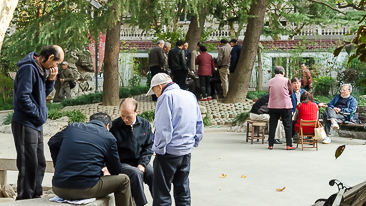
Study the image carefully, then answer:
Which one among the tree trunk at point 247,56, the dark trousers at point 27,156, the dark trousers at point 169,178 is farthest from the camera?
the tree trunk at point 247,56

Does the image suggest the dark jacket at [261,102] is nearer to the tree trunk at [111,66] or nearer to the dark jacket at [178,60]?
the dark jacket at [178,60]

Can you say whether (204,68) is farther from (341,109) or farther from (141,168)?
(141,168)

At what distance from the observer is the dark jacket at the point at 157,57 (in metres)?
18.4

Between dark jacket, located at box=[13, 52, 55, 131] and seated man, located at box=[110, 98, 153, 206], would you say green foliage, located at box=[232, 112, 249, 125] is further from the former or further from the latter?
dark jacket, located at box=[13, 52, 55, 131]

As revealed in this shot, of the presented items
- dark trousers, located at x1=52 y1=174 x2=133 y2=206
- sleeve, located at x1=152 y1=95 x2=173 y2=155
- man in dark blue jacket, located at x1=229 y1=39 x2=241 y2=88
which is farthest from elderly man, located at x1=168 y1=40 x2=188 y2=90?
dark trousers, located at x1=52 y1=174 x2=133 y2=206

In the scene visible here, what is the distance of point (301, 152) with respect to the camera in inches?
484

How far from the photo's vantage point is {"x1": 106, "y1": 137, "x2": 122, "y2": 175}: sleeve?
5.87 m

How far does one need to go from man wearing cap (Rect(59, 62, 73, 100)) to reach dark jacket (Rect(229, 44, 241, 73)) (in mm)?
6555

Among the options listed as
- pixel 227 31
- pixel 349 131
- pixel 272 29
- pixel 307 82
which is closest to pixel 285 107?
pixel 349 131

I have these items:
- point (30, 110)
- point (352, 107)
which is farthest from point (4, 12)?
point (352, 107)

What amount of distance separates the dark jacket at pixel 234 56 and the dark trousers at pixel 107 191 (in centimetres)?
1347

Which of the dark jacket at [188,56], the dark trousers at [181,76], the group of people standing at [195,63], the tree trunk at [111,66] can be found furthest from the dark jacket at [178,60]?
the tree trunk at [111,66]

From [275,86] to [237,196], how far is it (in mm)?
4547

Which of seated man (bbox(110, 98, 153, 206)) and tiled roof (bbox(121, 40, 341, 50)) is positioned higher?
tiled roof (bbox(121, 40, 341, 50))
